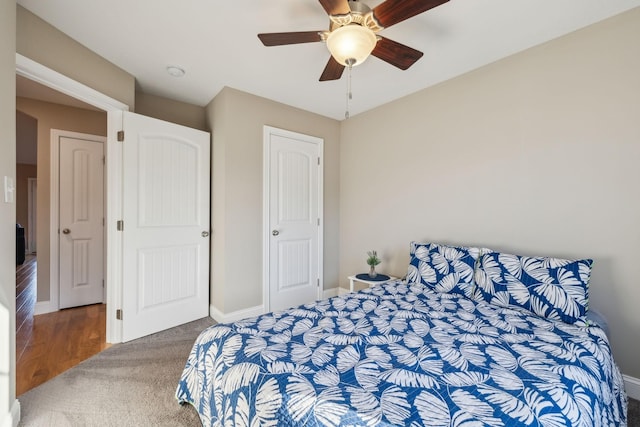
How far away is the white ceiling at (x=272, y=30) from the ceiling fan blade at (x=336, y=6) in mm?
379

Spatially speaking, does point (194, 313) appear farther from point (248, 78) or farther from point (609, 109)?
point (609, 109)

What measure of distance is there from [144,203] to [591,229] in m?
3.48

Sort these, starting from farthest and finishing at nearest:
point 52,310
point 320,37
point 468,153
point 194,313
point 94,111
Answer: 1. point 94,111
2. point 52,310
3. point 194,313
4. point 468,153
5. point 320,37

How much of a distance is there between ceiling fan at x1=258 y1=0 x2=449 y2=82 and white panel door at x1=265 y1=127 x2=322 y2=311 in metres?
1.63

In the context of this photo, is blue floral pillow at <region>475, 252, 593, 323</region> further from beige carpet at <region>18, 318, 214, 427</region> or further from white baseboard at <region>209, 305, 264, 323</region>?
white baseboard at <region>209, 305, 264, 323</region>

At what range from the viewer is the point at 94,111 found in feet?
11.1

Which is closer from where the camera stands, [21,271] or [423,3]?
[423,3]

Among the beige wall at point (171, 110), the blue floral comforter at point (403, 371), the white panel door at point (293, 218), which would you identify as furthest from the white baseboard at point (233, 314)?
the beige wall at point (171, 110)

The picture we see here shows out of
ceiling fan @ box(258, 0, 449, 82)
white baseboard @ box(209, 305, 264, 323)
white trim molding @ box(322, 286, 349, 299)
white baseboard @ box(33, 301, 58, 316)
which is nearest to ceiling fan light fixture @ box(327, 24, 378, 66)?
ceiling fan @ box(258, 0, 449, 82)

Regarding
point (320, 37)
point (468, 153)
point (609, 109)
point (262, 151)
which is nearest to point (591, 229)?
point (609, 109)

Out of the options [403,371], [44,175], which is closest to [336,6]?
[403,371]

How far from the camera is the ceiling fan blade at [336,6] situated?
1.34 metres

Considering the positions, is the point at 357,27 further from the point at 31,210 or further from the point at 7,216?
the point at 31,210

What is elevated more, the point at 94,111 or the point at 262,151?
the point at 94,111
